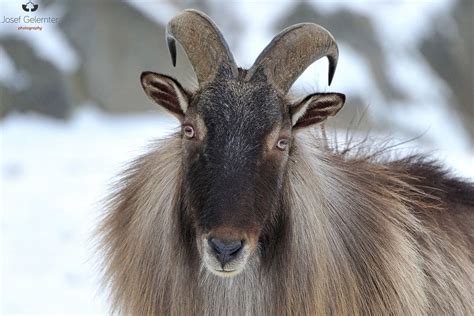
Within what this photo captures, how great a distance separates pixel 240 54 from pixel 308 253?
Result: 35.3 ft

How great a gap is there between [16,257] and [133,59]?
6404mm

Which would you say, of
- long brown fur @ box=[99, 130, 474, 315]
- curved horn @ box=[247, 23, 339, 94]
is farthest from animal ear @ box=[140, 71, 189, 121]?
curved horn @ box=[247, 23, 339, 94]

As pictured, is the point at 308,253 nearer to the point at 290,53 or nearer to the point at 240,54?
the point at 290,53

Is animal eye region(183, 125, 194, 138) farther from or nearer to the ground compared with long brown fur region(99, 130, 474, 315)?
farther from the ground

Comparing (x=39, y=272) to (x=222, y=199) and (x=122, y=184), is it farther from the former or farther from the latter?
(x=222, y=199)

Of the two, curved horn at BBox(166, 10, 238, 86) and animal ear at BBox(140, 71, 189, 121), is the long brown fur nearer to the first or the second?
animal ear at BBox(140, 71, 189, 121)

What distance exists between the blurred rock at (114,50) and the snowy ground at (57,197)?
0.44 meters

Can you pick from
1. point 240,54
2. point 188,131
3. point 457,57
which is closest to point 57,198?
point 240,54

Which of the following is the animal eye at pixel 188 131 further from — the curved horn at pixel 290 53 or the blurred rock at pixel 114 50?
the blurred rock at pixel 114 50

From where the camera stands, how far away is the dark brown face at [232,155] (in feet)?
14.0

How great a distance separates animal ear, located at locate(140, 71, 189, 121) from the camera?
465cm

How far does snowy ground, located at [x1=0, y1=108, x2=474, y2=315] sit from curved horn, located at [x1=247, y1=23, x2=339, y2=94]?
41.3 inches

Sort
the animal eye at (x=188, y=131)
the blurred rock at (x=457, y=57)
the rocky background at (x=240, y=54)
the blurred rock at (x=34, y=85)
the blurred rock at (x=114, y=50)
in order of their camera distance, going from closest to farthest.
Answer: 1. the animal eye at (x=188, y=131)
2. the blurred rock at (x=34, y=85)
3. the rocky background at (x=240, y=54)
4. the blurred rock at (x=114, y=50)
5. the blurred rock at (x=457, y=57)

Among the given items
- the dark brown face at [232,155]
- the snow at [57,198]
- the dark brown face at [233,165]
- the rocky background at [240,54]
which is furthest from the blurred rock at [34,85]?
the dark brown face at [233,165]
